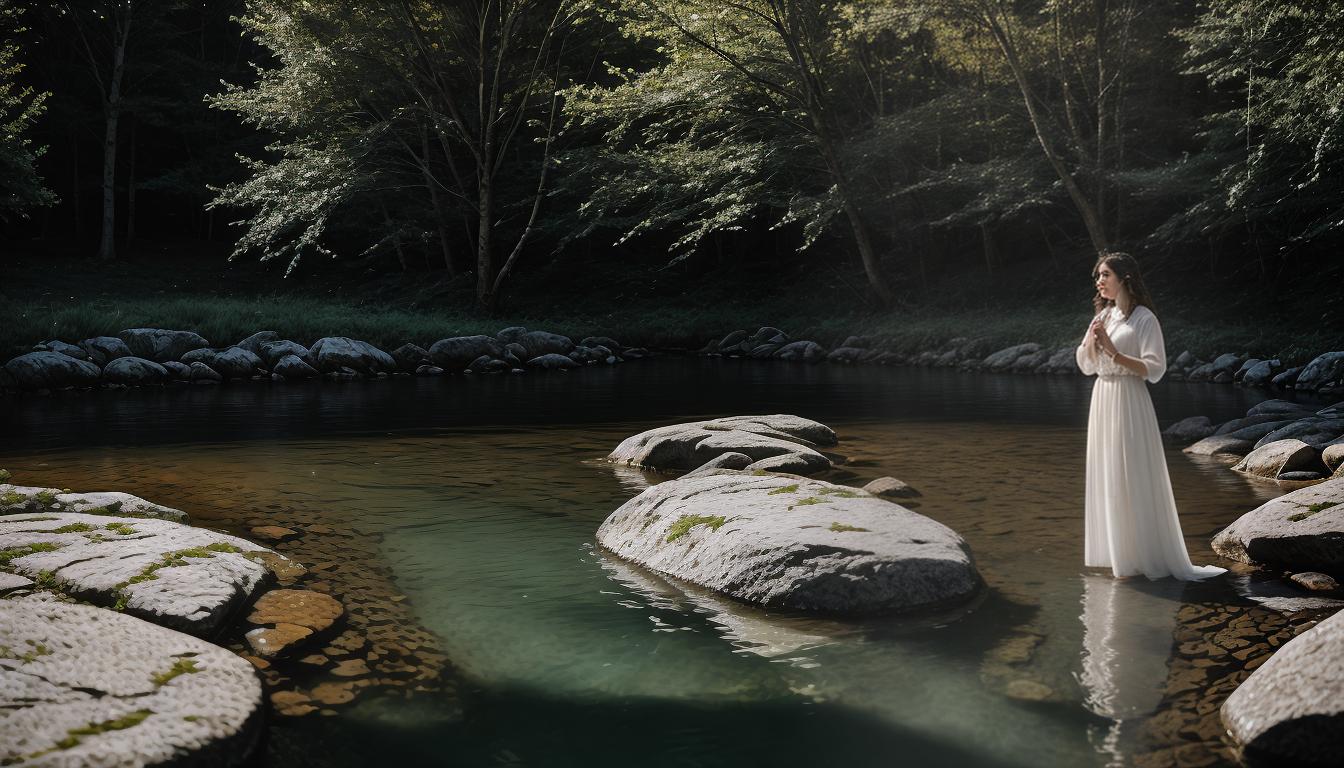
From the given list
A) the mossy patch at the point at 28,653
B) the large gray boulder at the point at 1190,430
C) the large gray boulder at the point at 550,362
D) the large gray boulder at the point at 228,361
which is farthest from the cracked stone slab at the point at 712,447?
the large gray boulder at the point at 550,362

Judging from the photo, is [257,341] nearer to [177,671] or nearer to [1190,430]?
[1190,430]

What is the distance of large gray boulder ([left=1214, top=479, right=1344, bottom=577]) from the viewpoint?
5574mm

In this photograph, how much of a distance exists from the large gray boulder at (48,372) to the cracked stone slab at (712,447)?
43.8ft

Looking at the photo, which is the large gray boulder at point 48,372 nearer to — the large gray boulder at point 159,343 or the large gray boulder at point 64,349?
the large gray boulder at point 64,349

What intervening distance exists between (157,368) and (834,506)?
17.7 metres

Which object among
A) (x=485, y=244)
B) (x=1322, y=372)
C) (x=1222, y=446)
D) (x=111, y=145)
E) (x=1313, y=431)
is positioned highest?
(x=111, y=145)

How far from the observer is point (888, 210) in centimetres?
2769

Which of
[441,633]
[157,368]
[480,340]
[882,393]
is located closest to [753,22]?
[480,340]

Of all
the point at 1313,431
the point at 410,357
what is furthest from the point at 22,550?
the point at 410,357

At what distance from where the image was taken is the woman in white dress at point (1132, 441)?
580 centimetres

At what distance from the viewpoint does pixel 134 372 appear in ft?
63.7

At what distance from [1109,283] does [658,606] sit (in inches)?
128

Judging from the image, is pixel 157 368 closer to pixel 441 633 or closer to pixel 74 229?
pixel 441 633

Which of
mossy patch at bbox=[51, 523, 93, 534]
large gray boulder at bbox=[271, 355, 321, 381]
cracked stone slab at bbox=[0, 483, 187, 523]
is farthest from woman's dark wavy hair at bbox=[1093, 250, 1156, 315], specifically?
large gray boulder at bbox=[271, 355, 321, 381]
